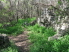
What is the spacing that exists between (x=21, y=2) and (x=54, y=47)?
25.2 m

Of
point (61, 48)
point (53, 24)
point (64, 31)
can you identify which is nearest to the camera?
point (61, 48)

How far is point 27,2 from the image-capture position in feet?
96.7

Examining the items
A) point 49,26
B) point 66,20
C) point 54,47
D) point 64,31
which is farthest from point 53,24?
point 54,47

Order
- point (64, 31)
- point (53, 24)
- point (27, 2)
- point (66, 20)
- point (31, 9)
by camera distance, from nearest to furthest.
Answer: point (64, 31), point (66, 20), point (53, 24), point (27, 2), point (31, 9)

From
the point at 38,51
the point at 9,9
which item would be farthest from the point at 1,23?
the point at 38,51

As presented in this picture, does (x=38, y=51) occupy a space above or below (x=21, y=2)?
below

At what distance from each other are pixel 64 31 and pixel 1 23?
11084 millimetres

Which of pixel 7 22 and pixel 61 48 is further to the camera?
pixel 7 22

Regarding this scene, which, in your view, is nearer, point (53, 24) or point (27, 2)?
point (53, 24)

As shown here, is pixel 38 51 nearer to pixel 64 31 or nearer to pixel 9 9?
pixel 64 31

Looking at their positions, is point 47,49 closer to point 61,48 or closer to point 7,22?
point 61,48

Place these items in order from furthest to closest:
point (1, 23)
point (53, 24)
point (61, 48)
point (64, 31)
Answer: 1. point (1, 23)
2. point (53, 24)
3. point (64, 31)
4. point (61, 48)

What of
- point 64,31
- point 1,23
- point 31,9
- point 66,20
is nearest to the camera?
point 64,31

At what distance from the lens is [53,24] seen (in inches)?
544
